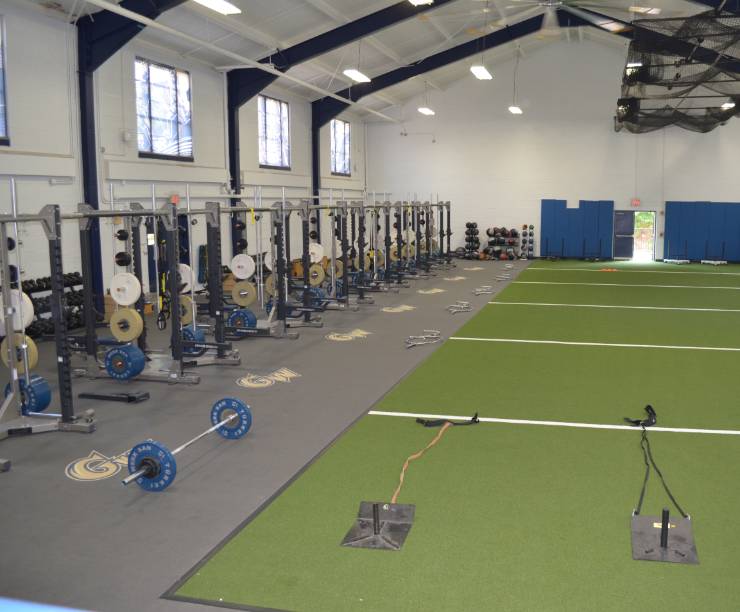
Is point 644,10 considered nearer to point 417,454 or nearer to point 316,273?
point 316,273

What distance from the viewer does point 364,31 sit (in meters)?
13.6

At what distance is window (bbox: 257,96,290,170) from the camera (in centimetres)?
1661

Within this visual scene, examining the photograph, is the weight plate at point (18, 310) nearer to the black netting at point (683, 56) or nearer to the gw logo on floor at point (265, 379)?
the gw logo on floor at point (265, 379)

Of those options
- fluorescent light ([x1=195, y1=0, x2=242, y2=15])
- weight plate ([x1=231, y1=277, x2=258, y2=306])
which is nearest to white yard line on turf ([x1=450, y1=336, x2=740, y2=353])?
weight plate ([x1=231, y1=277, x2=258, y2=306])

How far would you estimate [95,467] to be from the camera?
4996mm

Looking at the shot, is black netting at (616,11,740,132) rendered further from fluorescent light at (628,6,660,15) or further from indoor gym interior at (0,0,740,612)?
fluorescent light at (628,6,660,15)

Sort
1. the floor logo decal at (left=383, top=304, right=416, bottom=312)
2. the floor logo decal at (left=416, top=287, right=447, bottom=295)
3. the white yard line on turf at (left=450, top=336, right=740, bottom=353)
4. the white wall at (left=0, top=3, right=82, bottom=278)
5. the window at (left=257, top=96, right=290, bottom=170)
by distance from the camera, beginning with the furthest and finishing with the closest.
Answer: the window at (left=257, top=96, right=290, bottom=170)
the floor logo decal at (left=416, top=287, right=447, bottom=295)
the floor logo decal at (left=383, top=304, right=416, bottom=312)
the white wall at (left=0, top=3, right=82, bottom=278)
the white yard line on turf at (left=450, top=336, right=740, bottom=353)

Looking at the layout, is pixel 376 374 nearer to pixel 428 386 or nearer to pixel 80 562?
pixel 428 386

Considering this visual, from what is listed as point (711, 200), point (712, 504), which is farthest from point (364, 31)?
point (711, 200)

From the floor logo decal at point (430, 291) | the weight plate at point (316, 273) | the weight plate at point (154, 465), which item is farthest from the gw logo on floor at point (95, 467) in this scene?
the floor logo decal at point (430, 291)

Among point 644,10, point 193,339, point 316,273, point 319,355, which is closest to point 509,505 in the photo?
point 319,355

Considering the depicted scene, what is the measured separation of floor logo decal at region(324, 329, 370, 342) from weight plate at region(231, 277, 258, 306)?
4.00 ft

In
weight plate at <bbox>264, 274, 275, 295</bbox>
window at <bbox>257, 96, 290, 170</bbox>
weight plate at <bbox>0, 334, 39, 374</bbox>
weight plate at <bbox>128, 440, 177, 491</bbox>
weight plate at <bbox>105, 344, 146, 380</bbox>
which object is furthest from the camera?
window at <bbox>257, 96, 290, 170</bbox>

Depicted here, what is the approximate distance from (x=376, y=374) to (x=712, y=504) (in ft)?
12.9
